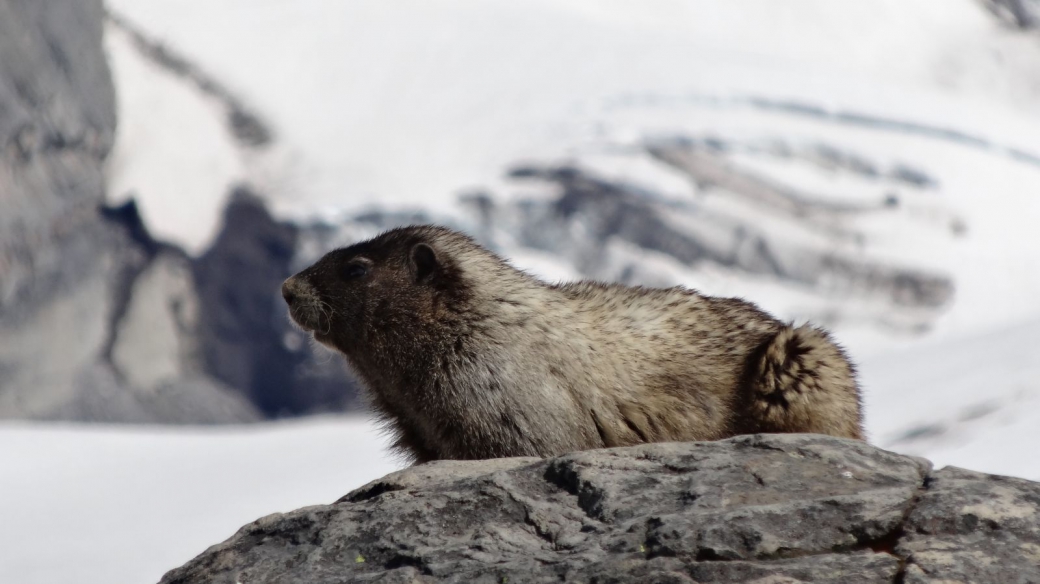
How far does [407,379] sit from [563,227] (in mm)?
19185

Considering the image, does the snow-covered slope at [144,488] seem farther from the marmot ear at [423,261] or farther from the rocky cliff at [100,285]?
the rocky cliff at [100,285]

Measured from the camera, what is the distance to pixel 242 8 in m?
32.5

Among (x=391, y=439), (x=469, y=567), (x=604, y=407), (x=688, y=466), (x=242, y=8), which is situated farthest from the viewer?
(x=242, y=8)

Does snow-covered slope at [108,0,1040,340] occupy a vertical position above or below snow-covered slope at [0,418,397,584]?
above

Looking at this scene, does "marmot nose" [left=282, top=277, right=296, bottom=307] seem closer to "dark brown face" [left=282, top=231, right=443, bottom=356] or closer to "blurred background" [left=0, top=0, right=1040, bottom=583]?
"dark brown face" [left=282, top=231, right=443, bottom=356]

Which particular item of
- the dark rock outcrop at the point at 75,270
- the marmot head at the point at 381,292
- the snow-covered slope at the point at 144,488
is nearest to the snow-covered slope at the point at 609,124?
the dark rock outcrop at the point at 75,270

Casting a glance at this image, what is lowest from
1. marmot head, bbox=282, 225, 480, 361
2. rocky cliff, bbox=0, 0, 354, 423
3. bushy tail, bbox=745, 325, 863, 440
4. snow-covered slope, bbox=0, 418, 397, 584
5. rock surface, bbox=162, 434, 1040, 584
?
rock surface, bbox=162, 434, 1040, 584

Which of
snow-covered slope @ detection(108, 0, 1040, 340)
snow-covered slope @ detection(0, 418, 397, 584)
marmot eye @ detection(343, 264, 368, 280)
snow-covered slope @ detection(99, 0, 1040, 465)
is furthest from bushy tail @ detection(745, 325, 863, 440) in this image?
snow-covered slope @ detection(108, 0, 1040, 340)

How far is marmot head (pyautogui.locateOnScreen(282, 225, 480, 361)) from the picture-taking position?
20.2 ft

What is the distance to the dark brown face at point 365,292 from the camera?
618 centimetres

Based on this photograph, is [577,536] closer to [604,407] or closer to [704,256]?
[604,407]

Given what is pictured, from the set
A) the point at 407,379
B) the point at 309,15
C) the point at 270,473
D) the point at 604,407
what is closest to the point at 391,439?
the point at 407,379

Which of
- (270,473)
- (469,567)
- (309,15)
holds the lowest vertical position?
(469,567)

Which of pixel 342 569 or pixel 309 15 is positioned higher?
pixel 309 15
